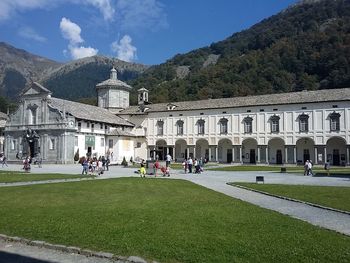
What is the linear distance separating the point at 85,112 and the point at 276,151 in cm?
2894

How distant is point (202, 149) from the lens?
200ft

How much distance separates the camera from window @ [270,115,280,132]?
174 ft

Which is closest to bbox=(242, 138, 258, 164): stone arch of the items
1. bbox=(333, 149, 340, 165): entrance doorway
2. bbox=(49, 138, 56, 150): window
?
bbox=(333, 149, 340, 165): entrance doorway

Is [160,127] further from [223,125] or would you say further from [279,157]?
[279,157]

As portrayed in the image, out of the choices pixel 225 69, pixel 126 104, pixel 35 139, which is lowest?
pixel 35 139

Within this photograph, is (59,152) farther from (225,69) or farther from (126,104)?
(225,69)

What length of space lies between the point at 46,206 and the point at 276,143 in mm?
46637

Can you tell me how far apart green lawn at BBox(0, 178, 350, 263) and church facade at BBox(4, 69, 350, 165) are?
4028 cm

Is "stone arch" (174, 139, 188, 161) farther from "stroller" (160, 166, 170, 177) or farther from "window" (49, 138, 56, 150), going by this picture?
"stroller" (160, 166, 170, 177)

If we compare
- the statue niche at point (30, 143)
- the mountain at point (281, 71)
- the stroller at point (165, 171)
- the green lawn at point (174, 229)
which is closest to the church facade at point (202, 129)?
the statue niche at point (30, 143)

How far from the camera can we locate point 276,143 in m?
54.7

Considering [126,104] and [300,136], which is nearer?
[300,136]

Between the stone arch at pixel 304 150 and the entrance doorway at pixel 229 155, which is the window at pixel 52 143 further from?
the stone arch at pixel 304 150

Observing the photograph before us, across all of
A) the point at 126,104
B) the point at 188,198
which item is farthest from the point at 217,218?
the point at 126,104
